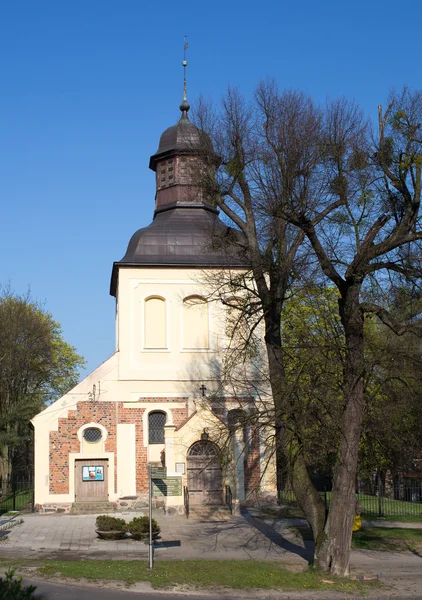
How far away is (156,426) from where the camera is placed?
2988 centimetres

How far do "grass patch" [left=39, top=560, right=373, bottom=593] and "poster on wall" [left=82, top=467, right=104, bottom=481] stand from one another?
1086 cm

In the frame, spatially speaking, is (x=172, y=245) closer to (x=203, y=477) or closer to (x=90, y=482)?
(x=203, y=477)

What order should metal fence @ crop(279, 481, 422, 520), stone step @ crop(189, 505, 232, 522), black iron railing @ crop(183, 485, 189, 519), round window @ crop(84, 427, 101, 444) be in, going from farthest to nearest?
round window @ crop(84, 427, 101, 444) → metal fence @ crop(279, 481, 422, 520) → black iron railing @ crop(183, 485, 189, 519) → stone step @ crop(189, 505, 232, 522)

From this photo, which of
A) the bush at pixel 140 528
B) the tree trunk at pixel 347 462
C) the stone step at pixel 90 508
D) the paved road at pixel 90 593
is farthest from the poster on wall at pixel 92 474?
the tree trunk at pixel 347 462

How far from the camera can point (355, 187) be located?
1706cm

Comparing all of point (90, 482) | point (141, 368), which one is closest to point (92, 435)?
point (90, 482)

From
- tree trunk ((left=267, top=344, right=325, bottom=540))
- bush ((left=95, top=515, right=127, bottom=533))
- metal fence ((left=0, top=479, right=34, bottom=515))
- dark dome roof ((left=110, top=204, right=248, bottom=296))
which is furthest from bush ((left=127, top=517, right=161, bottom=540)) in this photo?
dark dome roof ((left=110, top=204, right=248, bottom=296))

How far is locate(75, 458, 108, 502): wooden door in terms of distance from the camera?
28719mm

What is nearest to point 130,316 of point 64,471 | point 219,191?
point 64,471

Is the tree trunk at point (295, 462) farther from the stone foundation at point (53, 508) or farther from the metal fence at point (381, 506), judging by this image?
the stone foundation at point (53, 508)

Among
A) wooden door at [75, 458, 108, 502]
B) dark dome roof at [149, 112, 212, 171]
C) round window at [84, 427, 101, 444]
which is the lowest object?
wooden door at [75, 458, 108, 502]

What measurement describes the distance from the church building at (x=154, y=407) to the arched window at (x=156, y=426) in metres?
0.04

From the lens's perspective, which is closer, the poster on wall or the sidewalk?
the sidewalk

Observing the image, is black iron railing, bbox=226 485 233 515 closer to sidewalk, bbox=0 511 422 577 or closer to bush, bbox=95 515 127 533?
sidewalk, bbox=0 511 422 577
